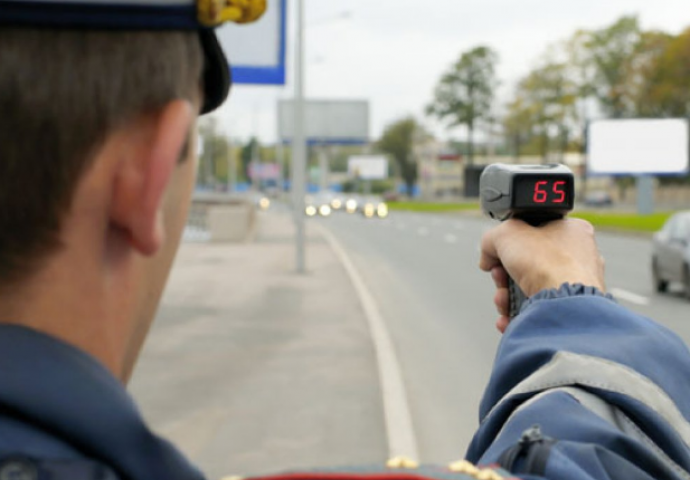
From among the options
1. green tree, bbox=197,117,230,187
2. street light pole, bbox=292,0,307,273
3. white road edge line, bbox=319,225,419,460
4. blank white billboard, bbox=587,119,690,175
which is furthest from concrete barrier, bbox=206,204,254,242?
green tree, bbox=197,117,230,187

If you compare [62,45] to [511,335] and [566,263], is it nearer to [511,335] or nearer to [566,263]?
[511,335]

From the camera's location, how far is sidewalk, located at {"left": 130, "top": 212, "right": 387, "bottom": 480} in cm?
750

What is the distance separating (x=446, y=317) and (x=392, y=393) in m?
6.13

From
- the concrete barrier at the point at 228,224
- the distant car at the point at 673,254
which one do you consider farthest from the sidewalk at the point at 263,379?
the concrete barrier at the point at 228,224

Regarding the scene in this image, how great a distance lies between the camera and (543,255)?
1538 mm

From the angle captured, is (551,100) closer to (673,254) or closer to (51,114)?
(673,254)

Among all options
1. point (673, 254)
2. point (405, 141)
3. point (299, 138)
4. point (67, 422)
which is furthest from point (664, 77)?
point (67, 422)

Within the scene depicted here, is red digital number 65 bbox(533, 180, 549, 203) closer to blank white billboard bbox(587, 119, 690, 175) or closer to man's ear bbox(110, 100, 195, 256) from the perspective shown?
man's ear bbox(110, 100, 195, 256)

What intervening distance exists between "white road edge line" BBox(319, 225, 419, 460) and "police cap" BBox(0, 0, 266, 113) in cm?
612

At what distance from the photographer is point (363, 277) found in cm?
2297

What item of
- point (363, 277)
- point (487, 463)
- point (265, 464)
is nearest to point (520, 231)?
point (487, 463)

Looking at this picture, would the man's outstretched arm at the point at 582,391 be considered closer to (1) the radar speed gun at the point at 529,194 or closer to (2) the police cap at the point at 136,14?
(1) the radar speed gun at the point at 529,194

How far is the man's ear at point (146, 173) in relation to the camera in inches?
36.1

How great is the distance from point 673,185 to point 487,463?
96.2 meters
